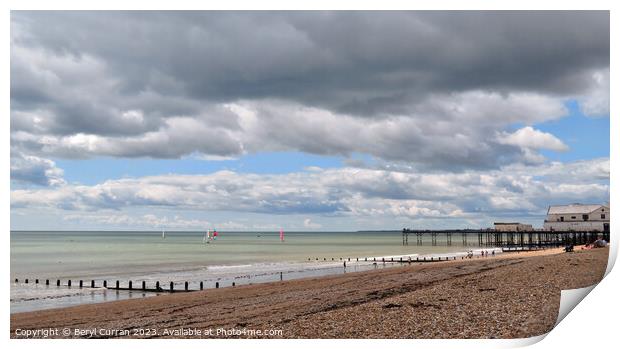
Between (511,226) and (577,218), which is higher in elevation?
(577,218)

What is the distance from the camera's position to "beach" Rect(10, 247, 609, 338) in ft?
39.3

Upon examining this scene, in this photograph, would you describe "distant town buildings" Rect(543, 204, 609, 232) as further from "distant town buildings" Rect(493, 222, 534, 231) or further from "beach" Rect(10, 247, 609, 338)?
"beach" Rect(10, 247, 609, 338)

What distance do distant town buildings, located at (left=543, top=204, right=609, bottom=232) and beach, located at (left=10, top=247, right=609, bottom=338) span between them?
63.2 meters

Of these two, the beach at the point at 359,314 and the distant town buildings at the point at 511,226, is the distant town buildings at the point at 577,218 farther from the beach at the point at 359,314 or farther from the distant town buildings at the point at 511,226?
the beach at the point at 359,314

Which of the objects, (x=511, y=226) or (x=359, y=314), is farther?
(x=511, y=226)

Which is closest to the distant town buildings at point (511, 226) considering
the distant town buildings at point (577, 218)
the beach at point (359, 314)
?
the distant town buildings at point (577, 218)

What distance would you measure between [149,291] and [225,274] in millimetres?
11795

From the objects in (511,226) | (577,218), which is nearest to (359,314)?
(577,218)

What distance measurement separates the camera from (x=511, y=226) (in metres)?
98.8

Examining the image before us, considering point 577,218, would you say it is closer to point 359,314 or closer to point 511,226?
point 511,226

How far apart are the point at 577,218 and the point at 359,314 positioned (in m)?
78.7

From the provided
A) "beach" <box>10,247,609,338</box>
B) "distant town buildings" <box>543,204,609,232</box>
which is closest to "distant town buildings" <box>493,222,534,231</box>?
"distant town buildings" <box>543,204,609,232</box>

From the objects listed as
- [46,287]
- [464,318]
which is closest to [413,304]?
[464,318]
